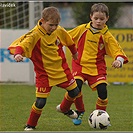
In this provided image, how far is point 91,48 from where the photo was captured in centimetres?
785

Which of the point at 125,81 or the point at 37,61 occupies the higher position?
the point at 37,61

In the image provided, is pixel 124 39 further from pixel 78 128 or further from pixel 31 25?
pixel 78 128

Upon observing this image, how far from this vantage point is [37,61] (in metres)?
7.06

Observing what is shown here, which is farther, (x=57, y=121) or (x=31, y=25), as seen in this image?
(x=31, y=25)

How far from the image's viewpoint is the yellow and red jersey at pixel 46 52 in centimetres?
690

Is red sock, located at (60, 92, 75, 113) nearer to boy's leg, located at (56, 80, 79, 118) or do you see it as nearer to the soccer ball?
boy's leg, located at (56, 80, 79, 118)

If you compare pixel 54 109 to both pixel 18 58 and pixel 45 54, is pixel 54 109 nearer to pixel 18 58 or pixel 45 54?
pixel 45 54

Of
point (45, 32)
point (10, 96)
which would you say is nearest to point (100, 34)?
point (45, 32)

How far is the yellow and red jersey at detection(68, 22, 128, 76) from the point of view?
7801mm

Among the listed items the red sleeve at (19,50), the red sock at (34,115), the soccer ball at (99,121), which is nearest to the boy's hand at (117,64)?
the soccer ball at (99,121)

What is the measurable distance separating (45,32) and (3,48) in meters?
7.92

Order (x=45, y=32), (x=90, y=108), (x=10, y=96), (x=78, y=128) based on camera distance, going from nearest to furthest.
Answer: (x=45, y=32), (x=78, y=128), (x=90, y=108), (x=10, y=96)

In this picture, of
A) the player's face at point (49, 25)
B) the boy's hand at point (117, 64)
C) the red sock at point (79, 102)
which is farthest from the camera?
the red sock at point (79, 102)

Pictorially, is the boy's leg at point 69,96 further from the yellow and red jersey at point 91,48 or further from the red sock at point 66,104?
the yellow and red jersey at point 91,48
